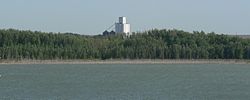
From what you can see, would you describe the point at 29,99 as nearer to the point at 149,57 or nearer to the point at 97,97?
the point at 97,97

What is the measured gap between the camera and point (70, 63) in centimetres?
12769

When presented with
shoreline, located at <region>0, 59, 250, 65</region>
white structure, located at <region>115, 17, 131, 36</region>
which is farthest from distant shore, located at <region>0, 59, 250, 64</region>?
white structure, located at <region>115, 17, 131, 36</region>

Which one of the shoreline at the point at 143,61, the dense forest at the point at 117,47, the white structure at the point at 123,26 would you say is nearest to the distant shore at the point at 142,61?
the shoreline at the point at 143,61

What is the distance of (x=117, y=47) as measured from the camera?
439 ft

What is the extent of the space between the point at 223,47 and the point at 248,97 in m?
95.1

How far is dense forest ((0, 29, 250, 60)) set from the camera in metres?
128

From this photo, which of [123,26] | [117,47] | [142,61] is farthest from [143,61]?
[123,26]

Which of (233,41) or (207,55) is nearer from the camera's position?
(207,55)

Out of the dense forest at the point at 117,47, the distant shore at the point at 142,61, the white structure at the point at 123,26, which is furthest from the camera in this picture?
the white structure at the point at 123,26

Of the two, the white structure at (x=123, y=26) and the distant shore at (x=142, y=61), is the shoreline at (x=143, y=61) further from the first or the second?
the white structure at (x=123, y=26)

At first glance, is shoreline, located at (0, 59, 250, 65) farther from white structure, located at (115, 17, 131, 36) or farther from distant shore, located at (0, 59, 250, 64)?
white structure, located at (115, 17, 131, 36)

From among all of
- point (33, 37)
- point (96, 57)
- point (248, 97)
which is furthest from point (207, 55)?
point (248, 97)

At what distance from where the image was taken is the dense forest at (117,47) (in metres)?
128

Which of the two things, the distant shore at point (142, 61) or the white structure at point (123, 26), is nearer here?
the distant shore at point (142, 61)
